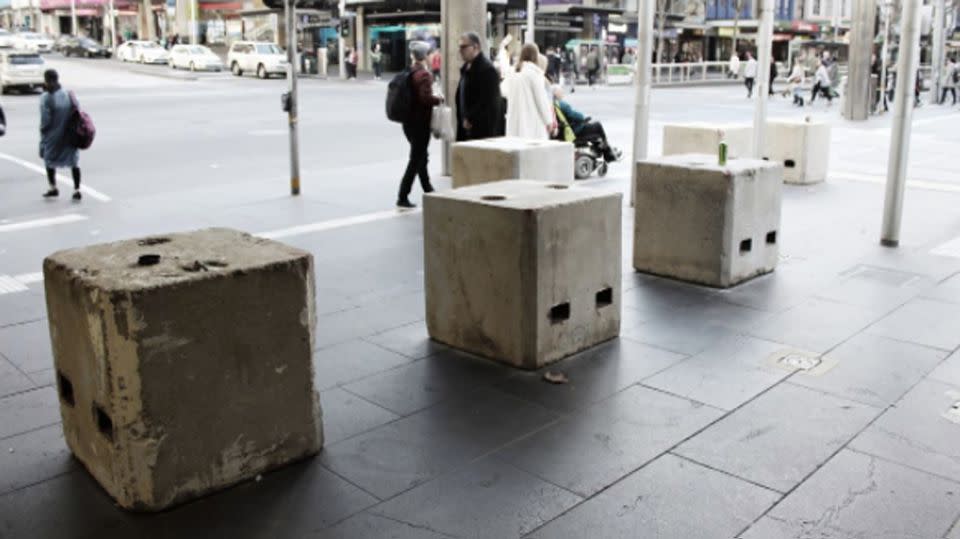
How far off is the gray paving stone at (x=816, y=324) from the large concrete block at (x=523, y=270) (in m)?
1.18

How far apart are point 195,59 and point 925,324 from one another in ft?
158

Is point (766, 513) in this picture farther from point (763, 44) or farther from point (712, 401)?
point (763, 44)

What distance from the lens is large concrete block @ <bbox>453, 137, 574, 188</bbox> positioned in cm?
951

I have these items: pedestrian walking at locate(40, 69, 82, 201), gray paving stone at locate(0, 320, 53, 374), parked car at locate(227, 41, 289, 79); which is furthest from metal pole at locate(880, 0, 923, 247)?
parked car at locate(227, 41, 289, 79)

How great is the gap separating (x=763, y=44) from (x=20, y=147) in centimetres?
1354

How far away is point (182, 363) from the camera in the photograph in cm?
400

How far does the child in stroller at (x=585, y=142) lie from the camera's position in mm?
13453

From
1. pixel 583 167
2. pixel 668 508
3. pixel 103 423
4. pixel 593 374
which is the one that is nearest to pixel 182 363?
pixel 103 423

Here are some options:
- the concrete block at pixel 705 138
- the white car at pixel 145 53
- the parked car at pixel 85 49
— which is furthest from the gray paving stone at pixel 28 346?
the parked car at pixel 85 49

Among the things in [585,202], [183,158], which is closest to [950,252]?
[585,202]

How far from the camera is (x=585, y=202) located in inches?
235

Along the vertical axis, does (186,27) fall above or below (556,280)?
above

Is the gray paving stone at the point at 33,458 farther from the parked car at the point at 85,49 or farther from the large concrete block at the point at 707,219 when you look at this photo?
the parked car at the point at 85,49

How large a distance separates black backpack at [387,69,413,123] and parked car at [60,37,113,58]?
5994 cm
